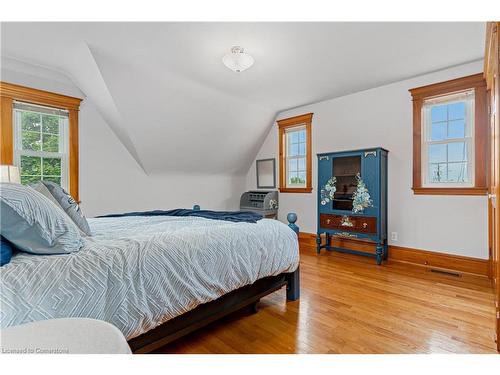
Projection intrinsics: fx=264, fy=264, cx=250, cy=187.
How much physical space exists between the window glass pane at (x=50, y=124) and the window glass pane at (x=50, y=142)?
0.06 meters

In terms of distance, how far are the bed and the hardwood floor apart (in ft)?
0.63

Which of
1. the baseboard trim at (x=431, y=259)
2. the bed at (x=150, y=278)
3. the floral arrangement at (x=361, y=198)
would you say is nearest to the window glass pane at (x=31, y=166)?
the bed at (x=150, y=278)

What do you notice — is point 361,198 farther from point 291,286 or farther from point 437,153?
point 291,286

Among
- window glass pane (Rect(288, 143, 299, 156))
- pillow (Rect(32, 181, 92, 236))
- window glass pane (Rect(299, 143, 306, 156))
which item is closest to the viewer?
pillow (Rect(32, 181, 92, 236))

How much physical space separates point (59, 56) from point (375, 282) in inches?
162

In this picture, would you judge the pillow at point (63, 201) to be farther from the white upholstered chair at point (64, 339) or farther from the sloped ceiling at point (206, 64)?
the sloped ceiling at point (206, 64)

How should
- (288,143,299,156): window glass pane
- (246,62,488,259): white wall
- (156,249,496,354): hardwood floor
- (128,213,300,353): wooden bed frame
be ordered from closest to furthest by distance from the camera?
(128,213,300,353): wooden bed frame
(156,249,496,354): hardwood floor
(246,62,488,259): white wall
(288,143,299,156): window glass pane

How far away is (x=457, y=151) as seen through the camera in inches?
124

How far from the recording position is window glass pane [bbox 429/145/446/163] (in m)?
3.25

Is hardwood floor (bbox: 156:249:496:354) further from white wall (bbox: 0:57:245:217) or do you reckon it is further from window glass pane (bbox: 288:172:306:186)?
white wall (bbox: 0:57:245:217)

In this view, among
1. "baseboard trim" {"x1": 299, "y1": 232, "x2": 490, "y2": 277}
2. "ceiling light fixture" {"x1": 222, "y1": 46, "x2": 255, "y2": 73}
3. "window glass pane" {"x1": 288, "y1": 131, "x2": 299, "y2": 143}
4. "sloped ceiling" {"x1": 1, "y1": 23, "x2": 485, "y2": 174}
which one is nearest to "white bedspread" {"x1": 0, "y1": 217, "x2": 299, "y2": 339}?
"ceiling light fixture" {"x1": 222, "y1": 46, "x2": 255, "y2": 73}

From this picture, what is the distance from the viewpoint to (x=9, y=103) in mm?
2914
